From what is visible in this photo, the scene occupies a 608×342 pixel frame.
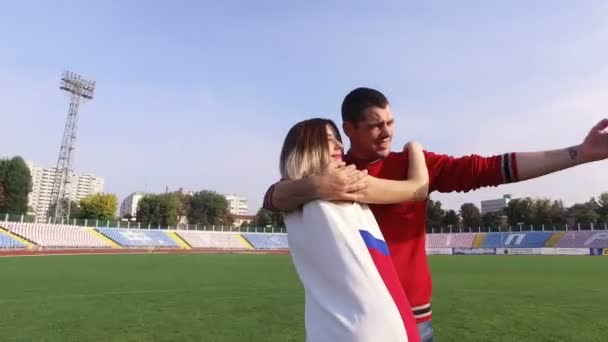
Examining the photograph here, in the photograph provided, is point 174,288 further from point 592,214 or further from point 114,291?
point 592,214

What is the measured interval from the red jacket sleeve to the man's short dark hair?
1.56 feet

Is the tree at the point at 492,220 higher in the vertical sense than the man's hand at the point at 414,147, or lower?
higher

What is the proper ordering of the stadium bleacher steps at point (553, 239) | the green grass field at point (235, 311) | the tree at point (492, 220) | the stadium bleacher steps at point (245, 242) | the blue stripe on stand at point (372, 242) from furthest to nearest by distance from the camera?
the tree at point (492, 220), the stadium bleacher steps at point (245, 242), the stadium bleacher steps at point (553, 239), the green grass field at point (235, 311), the blue stripe on stand at point (372, 242)

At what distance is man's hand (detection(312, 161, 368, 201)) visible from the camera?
5.43 feet

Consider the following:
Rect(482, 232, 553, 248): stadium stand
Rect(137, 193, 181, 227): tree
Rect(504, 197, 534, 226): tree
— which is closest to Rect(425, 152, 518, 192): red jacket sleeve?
Rect(482, 232, 553, 248): stadium stand

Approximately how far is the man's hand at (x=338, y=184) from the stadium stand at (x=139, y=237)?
5217 cm

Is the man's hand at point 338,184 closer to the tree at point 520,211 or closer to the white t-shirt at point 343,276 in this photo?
the white t-shirt at point 343,276

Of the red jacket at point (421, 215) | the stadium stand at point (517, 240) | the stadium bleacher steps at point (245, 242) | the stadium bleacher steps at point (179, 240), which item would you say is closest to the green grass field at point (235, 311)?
the red jacket at point (421, 215)

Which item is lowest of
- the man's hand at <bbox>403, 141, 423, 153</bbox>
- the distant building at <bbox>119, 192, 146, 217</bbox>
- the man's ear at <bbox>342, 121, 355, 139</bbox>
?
the man's hand at <bbox>403, 141, 423, 153</bbox>

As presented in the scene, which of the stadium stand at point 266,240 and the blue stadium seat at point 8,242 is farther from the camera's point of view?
the stadium stand at point 266,240

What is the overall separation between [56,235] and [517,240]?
178 ft

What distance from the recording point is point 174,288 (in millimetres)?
13633

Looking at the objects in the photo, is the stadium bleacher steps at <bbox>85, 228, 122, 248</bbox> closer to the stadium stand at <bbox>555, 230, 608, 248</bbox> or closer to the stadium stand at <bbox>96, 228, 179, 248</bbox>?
the stadium stand at <bbox>96, 228, 179, 248</bbox>

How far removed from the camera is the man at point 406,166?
2.16 meters
